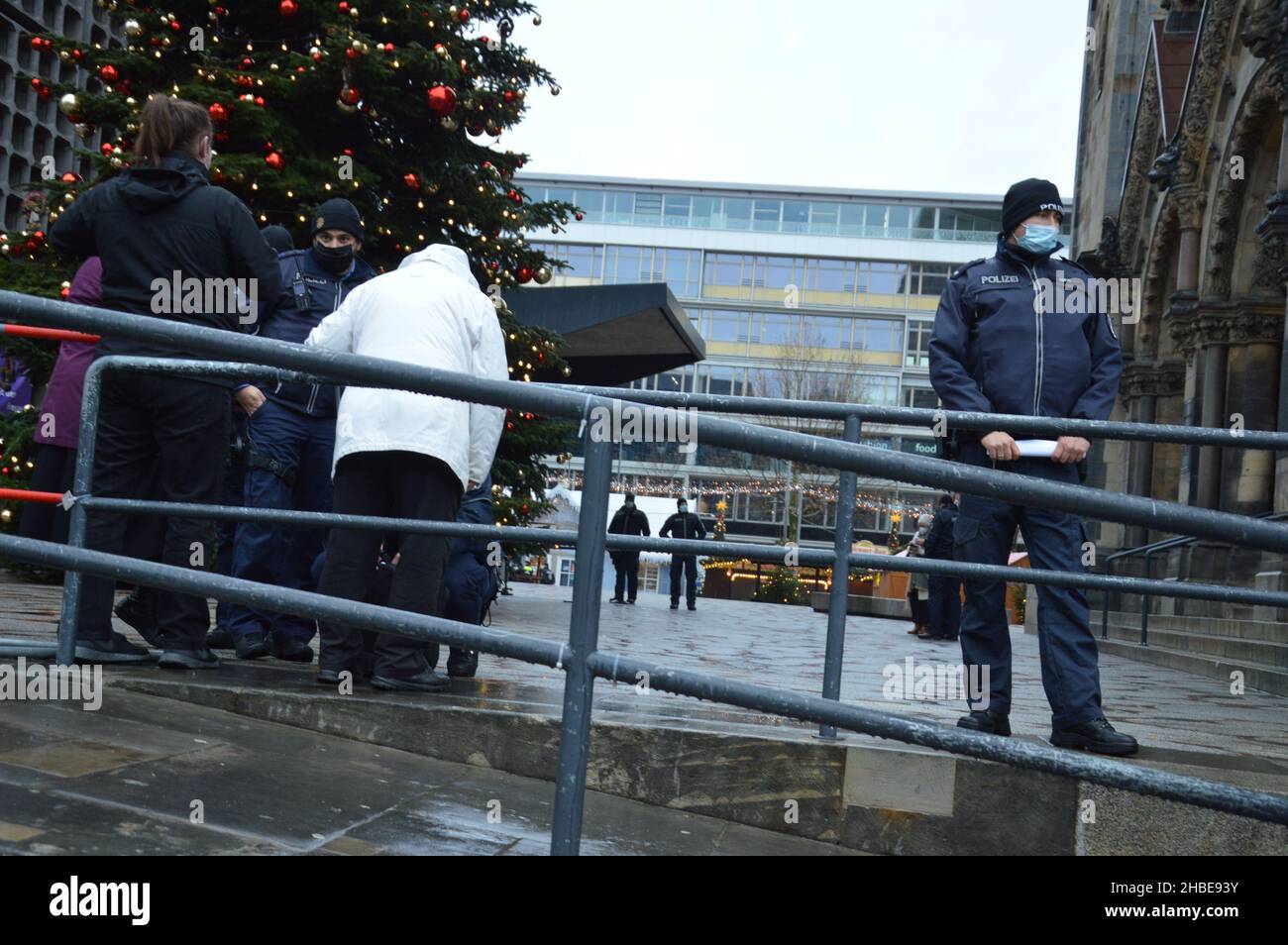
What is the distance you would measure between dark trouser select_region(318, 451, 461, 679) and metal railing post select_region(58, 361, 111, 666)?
0.84 meters

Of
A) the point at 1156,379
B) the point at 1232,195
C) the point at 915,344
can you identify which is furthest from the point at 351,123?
the point at 915,344

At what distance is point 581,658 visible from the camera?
2258 mm

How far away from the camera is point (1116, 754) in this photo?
13.4 ft

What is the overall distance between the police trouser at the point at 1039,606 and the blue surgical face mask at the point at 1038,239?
796 millimetres

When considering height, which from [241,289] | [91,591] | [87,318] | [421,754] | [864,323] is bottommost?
[421,754]

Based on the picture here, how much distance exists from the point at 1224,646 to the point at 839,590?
8.42 meters

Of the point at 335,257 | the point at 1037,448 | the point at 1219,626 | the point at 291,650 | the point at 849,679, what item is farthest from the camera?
the point at 1219,626

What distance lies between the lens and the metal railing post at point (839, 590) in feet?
13.1

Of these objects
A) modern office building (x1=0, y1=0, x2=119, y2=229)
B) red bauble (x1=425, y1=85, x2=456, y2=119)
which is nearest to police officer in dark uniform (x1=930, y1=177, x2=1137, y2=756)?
red bauble (x1=425, y1=85, x2=456, y2=119)

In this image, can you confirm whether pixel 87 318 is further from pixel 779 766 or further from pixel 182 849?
pixel 779 766

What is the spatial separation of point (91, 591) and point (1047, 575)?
3.29 m

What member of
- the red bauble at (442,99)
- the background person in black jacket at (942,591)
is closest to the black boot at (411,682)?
the red bauble at (442,99)

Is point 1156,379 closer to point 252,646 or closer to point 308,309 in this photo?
point 308,309
